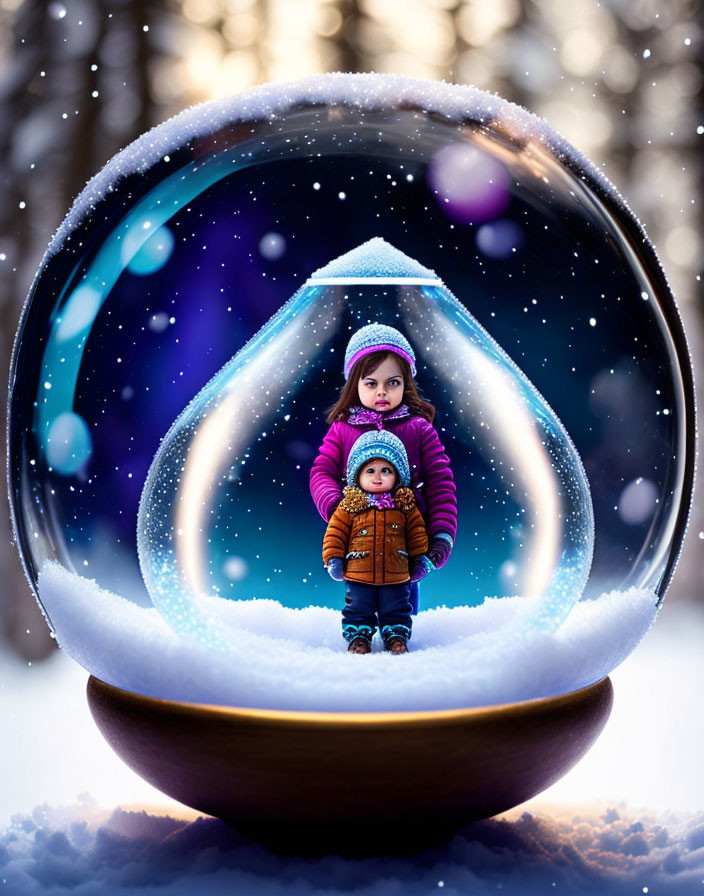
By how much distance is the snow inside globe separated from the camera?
1271mm

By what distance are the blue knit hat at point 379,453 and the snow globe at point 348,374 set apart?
4 cm

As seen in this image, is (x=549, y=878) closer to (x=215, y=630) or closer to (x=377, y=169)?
(x=215, y=630)

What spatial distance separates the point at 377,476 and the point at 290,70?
2.86 ft

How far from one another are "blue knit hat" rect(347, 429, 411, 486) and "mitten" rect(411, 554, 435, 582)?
0.29 feet

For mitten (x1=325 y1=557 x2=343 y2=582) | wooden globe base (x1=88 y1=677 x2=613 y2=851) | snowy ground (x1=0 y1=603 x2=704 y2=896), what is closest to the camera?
wooden globe base (x1=88 y1=677 x2=613 y2=851)

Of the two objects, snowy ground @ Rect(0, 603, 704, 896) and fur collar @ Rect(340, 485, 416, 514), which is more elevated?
fur collar @ Rect(340, 485, 416, 514)

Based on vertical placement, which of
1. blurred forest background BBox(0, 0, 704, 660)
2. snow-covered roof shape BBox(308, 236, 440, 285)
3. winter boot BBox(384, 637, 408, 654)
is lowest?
winter boot BBox(384, 637, 408, 654)

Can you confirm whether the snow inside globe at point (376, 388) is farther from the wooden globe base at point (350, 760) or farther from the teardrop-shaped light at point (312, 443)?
the wooden globe base at point (350, 760)

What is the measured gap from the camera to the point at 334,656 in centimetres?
114

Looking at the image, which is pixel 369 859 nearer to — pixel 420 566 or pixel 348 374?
pixel 420 566

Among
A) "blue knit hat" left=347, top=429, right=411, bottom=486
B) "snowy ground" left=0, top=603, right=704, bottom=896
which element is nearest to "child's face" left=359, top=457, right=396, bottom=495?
"blue knit hat" left=347, top=429, right=411, bottom=486

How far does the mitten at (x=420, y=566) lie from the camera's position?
1.26 meters

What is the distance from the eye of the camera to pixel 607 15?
187cm

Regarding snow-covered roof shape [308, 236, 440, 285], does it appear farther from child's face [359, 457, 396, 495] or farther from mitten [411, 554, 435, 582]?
mitten [411, 554, 435, 582]
